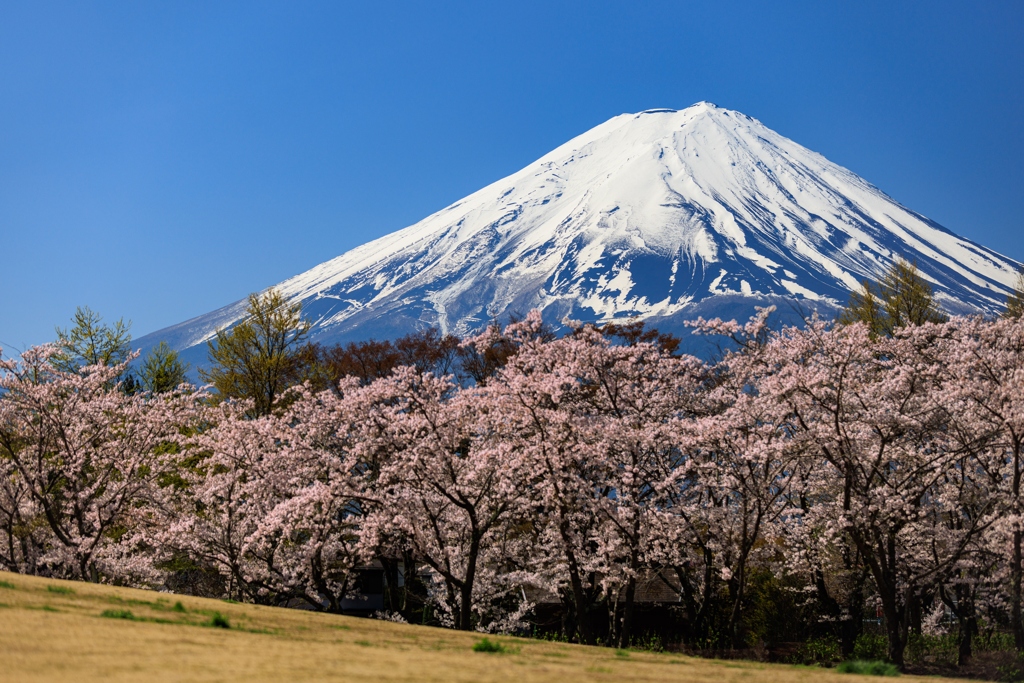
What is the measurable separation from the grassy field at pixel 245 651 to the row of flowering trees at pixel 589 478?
6.31 metres

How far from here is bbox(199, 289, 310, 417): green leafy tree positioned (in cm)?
3741

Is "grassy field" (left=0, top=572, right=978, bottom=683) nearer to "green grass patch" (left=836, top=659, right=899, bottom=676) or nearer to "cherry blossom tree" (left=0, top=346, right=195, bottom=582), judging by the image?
"green grass patch" (left=836, top=659, right=899, bottom=676)

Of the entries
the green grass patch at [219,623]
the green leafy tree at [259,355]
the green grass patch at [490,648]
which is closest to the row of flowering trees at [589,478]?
the green grass patch at [490,648]

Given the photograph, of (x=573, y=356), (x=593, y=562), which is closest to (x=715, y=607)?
(x=593, y=562)

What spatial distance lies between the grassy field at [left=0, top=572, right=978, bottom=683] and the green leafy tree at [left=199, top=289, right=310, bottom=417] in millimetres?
27415

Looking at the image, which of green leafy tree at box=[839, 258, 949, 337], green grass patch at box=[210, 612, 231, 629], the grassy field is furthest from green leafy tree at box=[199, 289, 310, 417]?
green grass patch at box=[210, 612, 231, 629]

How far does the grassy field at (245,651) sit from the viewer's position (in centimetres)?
558

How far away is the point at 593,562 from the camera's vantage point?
17.0 metres

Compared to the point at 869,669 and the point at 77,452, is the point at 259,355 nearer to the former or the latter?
the point at 77,452

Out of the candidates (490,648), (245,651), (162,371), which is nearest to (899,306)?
(162,371)

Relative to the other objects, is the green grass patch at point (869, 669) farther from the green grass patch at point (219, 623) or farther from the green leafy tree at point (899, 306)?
the green leafy tree at point (899, 306)

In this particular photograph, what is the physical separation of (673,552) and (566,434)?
3.44 metres

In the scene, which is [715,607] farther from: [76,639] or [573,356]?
[76,639]

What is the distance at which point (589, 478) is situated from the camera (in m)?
17.8
